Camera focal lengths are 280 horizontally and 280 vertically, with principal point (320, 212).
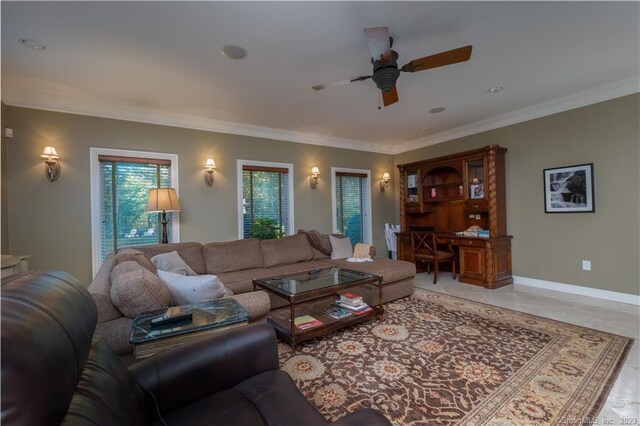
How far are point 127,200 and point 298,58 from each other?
3.03m

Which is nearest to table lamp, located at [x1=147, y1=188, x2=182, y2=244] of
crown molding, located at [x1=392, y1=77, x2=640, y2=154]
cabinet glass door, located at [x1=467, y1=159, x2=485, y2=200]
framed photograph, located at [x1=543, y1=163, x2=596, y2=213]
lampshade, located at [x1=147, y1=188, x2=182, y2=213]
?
lampshade, located at [x1=147, y1=188, x2=182, y2=213]

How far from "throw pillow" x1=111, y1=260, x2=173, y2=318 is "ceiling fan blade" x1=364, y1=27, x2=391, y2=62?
90.0 inches

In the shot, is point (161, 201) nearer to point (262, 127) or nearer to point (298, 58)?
point (262, 127)

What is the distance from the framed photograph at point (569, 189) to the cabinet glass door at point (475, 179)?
0.83m

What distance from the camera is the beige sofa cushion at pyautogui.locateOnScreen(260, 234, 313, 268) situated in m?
4.02

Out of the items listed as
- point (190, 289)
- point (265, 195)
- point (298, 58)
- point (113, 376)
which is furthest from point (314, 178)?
point (113, 376)

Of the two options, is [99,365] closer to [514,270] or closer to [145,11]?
[145,11]

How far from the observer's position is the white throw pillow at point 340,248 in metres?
4.51

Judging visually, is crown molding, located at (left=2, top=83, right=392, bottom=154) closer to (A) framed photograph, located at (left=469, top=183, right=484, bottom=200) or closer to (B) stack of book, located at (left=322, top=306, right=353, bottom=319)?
(A) framed photograph, located at (left=469, top=183, right=484, bottom=200)

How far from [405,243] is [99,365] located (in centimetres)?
533

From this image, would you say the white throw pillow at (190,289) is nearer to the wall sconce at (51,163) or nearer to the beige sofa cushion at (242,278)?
the beige sofa cushion at (242,278)

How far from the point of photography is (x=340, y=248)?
4.55 meters

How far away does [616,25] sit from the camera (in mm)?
2352

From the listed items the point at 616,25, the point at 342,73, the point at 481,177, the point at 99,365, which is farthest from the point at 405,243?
the point at 99,365
